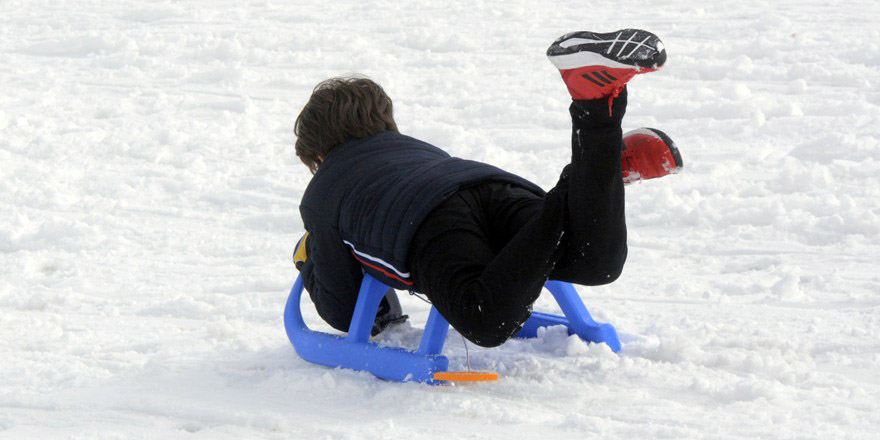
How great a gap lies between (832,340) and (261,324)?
1751mm

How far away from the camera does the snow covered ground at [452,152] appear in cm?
252

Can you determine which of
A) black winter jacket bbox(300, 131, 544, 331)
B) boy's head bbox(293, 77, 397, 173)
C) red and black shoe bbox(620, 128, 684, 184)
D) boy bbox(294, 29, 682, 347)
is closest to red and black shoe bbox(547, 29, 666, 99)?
boy bbox(294, 29, 682, 347)

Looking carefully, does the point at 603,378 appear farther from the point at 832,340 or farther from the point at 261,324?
the point at 261,324

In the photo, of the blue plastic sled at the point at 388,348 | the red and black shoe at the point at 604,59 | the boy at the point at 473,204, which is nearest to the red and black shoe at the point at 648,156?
the boy at the point at 473,204

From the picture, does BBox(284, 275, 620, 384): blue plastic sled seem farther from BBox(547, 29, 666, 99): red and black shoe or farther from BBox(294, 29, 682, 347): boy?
BBox(547, 29, 666, 99): red and black shoe

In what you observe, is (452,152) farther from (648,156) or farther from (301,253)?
(648,156)

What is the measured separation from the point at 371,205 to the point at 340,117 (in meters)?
0.33

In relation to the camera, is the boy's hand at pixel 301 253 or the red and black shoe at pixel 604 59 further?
the boy's hand at pixel 301 253

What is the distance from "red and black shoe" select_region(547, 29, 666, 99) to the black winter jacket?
46 cm

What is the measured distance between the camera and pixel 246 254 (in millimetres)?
4027

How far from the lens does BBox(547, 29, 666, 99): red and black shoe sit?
7.20 ft

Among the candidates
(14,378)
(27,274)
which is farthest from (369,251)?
(27,274)

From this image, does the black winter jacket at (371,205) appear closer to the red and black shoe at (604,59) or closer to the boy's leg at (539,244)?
the boy's leg at (539,244)

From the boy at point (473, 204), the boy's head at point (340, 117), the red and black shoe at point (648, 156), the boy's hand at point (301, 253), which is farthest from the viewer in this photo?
the boy's hand at point (301, 253)
